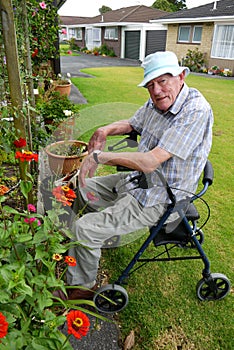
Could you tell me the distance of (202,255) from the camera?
1.65 m

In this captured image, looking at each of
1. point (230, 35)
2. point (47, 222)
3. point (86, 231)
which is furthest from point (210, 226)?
point (230, 35)

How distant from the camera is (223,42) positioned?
12617mm

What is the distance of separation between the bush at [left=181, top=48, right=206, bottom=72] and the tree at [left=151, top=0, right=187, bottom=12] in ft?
60.7

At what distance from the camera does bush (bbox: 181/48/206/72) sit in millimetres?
13117

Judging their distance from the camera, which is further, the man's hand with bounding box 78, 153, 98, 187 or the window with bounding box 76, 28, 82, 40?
the window with bounding box 76, 28, 82, 40

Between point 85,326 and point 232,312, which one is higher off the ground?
point 85,326

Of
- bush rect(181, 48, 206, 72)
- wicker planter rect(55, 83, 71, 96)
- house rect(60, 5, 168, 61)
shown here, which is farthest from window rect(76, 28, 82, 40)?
wicker planter rect(55, 83, 71, 96)

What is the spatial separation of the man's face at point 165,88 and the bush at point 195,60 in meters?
12.7

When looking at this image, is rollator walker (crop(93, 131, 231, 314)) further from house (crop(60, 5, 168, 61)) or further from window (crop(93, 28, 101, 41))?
window (crop(93, 28, 101, 41))

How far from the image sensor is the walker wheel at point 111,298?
1579 millimetres

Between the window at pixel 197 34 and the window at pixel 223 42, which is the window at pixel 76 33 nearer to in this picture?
the window at pixel 197 34

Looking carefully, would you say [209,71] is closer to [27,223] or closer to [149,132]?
[149,132]

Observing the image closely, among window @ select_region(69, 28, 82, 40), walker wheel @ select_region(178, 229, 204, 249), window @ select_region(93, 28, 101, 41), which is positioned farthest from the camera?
window @ select_region(69, 28, 82, 40)

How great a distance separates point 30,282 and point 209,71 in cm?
1319
